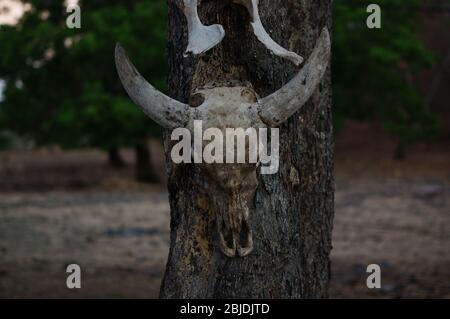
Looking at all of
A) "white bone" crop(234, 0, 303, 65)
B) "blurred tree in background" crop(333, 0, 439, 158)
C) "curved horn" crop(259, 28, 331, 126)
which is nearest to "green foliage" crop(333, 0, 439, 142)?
"blurred tree in background" crop(333, 0, 439, 158)

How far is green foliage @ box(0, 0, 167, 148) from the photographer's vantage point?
12648 mm

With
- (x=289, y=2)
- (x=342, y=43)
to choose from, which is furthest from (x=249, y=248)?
(x=342, y=43)

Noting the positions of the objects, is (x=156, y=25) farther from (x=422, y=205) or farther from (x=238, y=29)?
(x=238, y=29)

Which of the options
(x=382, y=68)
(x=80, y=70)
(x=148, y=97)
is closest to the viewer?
(x=148, y=97)

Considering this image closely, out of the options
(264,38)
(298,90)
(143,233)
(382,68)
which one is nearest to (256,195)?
(298,90)

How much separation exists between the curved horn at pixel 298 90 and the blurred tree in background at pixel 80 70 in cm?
905

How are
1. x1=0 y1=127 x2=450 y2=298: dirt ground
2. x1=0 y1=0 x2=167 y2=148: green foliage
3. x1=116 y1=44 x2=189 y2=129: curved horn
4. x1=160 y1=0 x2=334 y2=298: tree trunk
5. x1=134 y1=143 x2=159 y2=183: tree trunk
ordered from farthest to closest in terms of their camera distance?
x1=134 y1=143 x2=159 y2=183: tree trunk
x1=0 y1=0 x2=167 y2=148: green foliage
x1=0 y1=127 x2=450 y2=298: dirt ground
x1=160 y1=0 x2=334 y2=298: tree trunk
x1=116 y1=44 x2=189 y2=129: curved horn

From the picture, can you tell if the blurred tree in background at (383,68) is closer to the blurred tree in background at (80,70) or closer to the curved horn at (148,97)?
the blurred tree in background at (80,70)

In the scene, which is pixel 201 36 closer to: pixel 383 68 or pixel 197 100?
pixel 197 100

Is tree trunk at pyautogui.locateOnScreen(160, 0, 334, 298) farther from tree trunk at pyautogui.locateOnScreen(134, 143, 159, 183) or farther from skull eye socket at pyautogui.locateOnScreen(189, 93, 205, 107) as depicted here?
tree trunk at pyautogui.locateOnScreen(134, 143, 159, 183)

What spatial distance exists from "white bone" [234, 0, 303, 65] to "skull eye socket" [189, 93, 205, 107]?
39cm

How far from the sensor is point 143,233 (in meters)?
10.2

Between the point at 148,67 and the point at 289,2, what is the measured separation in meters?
8.89

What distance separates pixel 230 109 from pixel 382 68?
1235cm
